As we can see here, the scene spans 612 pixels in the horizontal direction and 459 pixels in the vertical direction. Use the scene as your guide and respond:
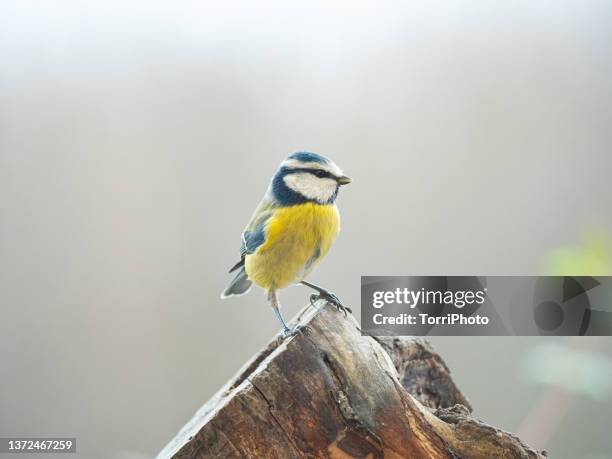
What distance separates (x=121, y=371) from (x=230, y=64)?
3.31ft

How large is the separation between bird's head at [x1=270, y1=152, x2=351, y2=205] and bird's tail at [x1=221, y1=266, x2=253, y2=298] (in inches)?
9.7

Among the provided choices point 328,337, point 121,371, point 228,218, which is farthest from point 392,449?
point 121,371

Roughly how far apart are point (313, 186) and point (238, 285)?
1.10 ft

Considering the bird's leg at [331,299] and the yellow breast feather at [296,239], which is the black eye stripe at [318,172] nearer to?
the yellow breast feather at [296,239]

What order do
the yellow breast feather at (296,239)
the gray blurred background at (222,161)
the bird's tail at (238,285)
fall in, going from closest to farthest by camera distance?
the yellow breast feather at (296,239)
the bird's tail at (238,285)
the gray blurred background at (222,161)

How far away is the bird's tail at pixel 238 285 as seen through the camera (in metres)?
1.19

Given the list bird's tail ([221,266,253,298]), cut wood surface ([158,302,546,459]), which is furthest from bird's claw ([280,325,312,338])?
bird's tail ([221,266,253,298])

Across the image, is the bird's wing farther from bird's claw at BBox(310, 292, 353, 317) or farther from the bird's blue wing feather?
bird's claw at BBox(310, 292, 353, 317)

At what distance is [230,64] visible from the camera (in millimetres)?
1873

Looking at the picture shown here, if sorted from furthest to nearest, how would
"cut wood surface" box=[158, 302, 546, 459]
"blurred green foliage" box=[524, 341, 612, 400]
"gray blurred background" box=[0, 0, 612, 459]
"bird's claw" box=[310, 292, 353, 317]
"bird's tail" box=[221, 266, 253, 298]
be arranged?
"gray blurred background" box=[0, 0, 612, 459] < "blurred green foliage" box=[524, 341, 612, 400] < "bird's tail" box=[221, 266, 253, 298] < "bird's claw" box=[310, 292, 353, 317] < "cut wood surface" box=[158, 302, 546, 459]

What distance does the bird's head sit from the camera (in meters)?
0.95

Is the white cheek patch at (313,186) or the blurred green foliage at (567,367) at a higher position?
the white cheek patch at (313,186)

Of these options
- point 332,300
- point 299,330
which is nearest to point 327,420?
point 299,330

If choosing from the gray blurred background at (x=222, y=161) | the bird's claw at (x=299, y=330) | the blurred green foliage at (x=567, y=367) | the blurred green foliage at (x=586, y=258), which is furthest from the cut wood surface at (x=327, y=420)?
the gray blurred background at (x=222, y=161)
